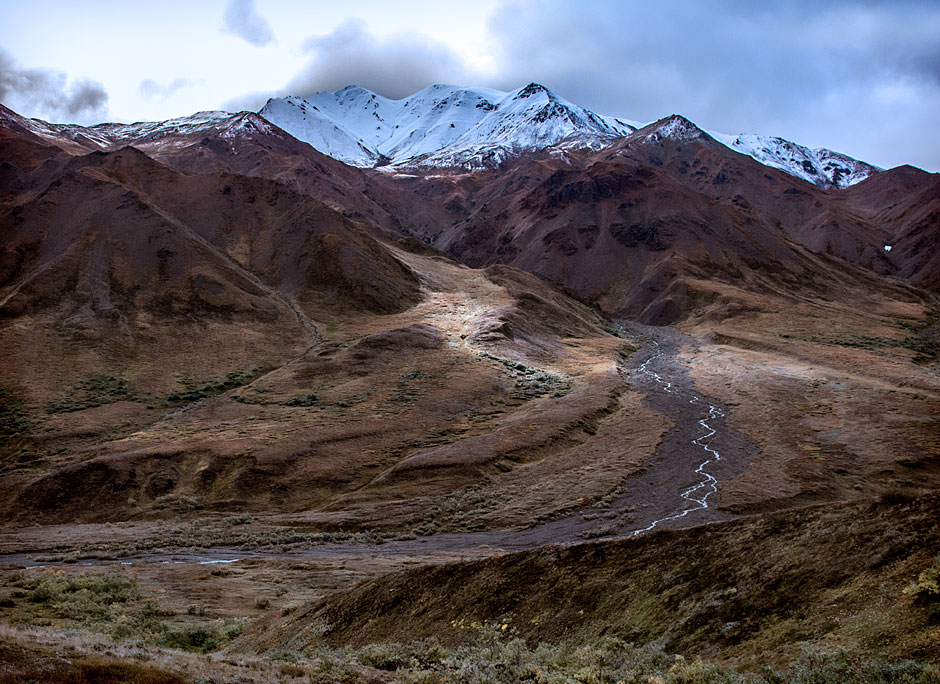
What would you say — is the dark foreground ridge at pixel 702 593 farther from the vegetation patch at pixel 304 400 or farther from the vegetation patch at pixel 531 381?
the vegetation patch at pixel 531 381

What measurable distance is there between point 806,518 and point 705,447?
24997 mm

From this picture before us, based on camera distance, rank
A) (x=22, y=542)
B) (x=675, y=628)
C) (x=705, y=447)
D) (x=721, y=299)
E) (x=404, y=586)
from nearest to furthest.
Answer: (x=675, y=628), (x=404, y=586), (x=22, y=542), (x=705, y=447), (x=721, y=299)

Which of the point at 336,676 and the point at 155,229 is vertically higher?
the point at 155,229

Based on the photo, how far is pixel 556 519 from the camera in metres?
24.6

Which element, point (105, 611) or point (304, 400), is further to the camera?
point (304, 400)

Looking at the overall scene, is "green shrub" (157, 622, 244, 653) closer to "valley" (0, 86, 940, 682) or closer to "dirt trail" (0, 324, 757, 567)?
"valley" (0, 86, 940, 682)

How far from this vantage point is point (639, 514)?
24.4 metres

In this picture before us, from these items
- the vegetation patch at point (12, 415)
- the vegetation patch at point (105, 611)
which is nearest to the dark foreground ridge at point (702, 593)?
the vegetation patch at point (105, 611)

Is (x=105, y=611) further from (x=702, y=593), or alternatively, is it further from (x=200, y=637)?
(x=702, y=593)

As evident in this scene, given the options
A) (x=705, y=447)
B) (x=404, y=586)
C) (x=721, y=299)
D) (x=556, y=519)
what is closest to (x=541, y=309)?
(x=721, y=299)

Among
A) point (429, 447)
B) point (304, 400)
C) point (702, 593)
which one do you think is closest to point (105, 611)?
point (702, 593)

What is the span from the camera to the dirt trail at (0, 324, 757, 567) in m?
22.1

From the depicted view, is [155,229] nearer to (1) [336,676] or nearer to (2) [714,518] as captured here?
(2) [714,518]

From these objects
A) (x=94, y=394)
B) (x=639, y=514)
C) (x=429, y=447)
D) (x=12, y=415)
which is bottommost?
(x=639, y=514)
